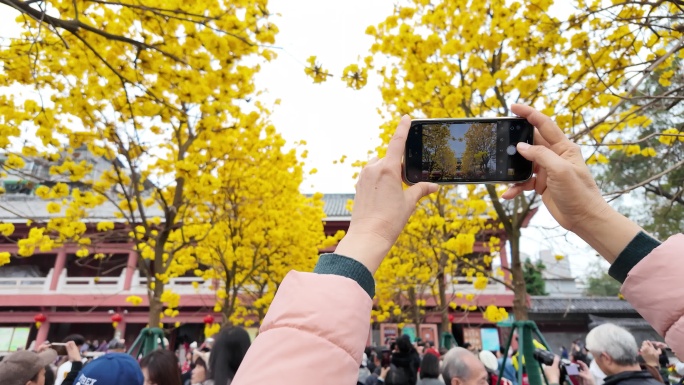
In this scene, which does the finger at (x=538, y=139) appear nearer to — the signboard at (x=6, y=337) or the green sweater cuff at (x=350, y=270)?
the green sweater cuff at (x=350, y=270)

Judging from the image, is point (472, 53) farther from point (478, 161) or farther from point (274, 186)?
point (274, 186)

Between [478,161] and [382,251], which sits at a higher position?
[478,161]

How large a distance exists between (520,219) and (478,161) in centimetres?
361

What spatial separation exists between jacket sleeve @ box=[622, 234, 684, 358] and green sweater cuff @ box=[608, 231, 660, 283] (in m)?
0.03

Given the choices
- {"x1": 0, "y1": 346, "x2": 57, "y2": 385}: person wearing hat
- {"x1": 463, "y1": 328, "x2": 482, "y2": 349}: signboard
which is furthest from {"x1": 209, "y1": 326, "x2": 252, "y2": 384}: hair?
{"x1": 463, "y1": 328, "x2": 482, "y2": 349}: signboard

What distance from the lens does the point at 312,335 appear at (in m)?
0.64

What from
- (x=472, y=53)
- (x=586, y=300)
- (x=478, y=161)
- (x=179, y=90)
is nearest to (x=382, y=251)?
(x=478, y=161)

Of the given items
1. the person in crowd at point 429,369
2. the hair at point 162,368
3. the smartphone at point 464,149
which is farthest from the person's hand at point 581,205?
the person in crowd at point 429,369

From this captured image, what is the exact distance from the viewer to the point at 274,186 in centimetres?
752

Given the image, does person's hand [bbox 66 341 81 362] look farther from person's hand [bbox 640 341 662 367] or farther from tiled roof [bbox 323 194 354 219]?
tiled roof [bbox 323 194 354 219]

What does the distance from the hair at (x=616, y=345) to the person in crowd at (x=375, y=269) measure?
190cm

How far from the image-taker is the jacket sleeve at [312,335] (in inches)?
23.8

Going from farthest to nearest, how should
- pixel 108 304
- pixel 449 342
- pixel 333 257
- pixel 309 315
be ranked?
pixel 108 304
pixel 449 342
pixel 333 257
pixel 309 315

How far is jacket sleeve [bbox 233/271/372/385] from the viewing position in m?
0.60
